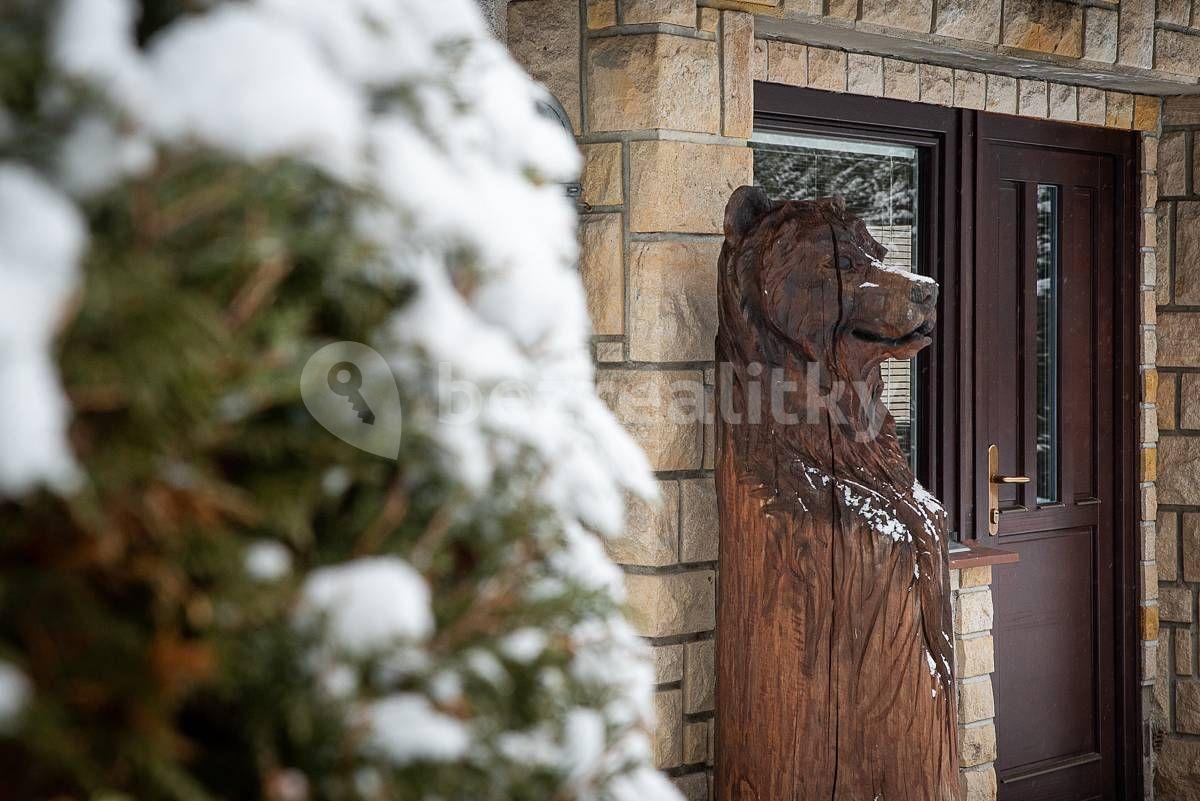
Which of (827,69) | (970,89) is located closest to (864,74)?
(827,69)

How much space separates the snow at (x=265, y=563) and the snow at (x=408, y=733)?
92 millimetres

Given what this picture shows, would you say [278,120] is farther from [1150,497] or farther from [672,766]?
[1150,497]

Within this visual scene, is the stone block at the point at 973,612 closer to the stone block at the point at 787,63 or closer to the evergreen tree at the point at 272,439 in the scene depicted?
the stone block at the point at 787,63

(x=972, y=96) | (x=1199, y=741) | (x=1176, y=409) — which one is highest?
(x=972, y=96)

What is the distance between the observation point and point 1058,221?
3551 millimetres

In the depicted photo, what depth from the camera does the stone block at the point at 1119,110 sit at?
3525 mm

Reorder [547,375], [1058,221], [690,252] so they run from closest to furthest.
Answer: [547,375]
[690,252]
[1058,221]

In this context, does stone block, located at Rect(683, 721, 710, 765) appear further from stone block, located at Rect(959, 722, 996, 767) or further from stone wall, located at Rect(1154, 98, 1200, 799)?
stone wall, located at Rect(1154, 98, 1200, 799)

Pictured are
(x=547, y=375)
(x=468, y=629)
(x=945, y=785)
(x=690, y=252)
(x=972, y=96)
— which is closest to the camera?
(x=468, y=629)

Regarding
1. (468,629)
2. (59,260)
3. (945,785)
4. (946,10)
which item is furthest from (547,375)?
(946,10)

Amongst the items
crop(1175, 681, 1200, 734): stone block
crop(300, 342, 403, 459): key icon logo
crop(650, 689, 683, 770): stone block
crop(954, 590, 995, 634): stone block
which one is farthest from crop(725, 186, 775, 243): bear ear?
crop(1175, 681, 1200, 734): stone block

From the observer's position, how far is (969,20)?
2789 mm

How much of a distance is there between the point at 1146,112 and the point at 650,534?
2.39 m

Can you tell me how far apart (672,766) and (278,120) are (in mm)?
2026
